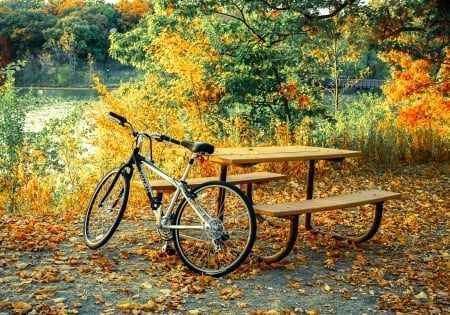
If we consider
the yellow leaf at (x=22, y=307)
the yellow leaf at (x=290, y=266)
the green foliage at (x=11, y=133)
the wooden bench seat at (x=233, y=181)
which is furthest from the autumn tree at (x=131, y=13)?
the yellow leaf at (x=22, y=307)

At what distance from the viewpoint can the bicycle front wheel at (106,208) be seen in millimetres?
5061

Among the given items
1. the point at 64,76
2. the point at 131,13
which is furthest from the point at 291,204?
the point at 64,76

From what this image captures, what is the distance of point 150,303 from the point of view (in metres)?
3.94

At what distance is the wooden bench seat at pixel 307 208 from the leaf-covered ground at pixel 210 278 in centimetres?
12

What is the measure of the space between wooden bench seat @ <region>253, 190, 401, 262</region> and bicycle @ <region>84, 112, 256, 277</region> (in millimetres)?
240

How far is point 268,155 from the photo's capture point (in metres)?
5.41

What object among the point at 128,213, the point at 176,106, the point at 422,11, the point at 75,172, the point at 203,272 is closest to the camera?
the point at 203,272

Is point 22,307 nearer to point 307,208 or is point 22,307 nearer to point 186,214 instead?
point 186,214

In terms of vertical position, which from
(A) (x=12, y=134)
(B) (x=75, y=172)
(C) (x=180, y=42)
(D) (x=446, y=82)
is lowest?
(B) (x=75, y=172)

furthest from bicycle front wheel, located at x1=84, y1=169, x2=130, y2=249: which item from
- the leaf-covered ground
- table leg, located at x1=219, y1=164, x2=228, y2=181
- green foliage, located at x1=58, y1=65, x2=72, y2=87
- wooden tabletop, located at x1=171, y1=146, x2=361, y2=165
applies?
green foliage, located at x1=58, y1=65, x2=72, y2=87

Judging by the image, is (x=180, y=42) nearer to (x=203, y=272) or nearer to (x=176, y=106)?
(x=176, y=106)

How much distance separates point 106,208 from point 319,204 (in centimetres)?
191

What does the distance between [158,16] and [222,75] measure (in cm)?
579

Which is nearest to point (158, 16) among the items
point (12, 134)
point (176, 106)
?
point (176, 106)
